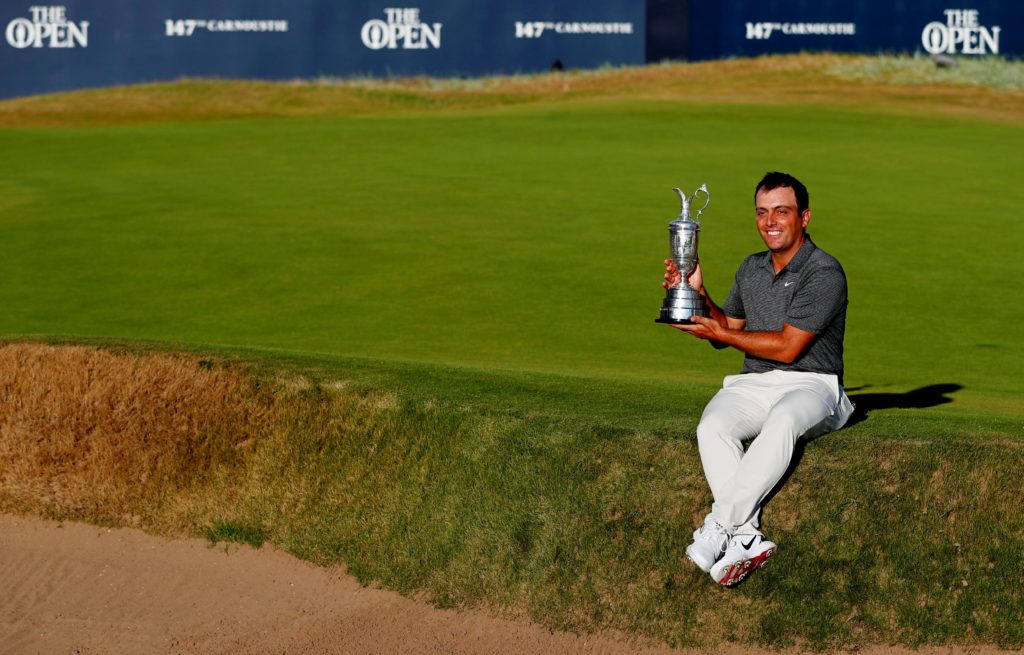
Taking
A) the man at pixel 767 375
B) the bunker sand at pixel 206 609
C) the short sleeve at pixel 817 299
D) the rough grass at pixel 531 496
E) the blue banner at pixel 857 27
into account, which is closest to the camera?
the man at pixel 767 375

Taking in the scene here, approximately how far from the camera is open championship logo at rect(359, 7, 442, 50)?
3228 centimetres

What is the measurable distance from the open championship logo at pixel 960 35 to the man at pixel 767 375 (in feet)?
87.3

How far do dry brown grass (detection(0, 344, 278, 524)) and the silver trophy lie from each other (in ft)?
8.02

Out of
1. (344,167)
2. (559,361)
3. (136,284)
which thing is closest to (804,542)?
(559,361)

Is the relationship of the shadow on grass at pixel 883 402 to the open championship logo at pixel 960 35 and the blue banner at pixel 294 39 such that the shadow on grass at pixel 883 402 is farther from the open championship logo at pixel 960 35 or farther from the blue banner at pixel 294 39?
the open championship logo at pixel 960 35

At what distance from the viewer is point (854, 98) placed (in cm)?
2862

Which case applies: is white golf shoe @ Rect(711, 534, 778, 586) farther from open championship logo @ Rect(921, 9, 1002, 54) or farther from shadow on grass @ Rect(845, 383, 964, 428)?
open championship logo @ Rect(921, 9, 1002, 54)

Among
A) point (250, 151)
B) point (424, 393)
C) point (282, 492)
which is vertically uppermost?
point (250, 151)

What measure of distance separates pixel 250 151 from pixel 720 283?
11.0 m

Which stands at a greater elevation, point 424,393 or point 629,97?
point 629,97

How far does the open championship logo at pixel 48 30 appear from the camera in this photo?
3209 cm

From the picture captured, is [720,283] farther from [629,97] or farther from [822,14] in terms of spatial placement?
[822,14]

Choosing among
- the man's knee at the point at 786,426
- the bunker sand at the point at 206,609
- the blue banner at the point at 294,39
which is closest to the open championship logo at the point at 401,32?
the blue banner at the point at 294,39

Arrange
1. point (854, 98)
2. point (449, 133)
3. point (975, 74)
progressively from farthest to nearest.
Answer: point (975, 74), point (854, 98), point (449, 133)
